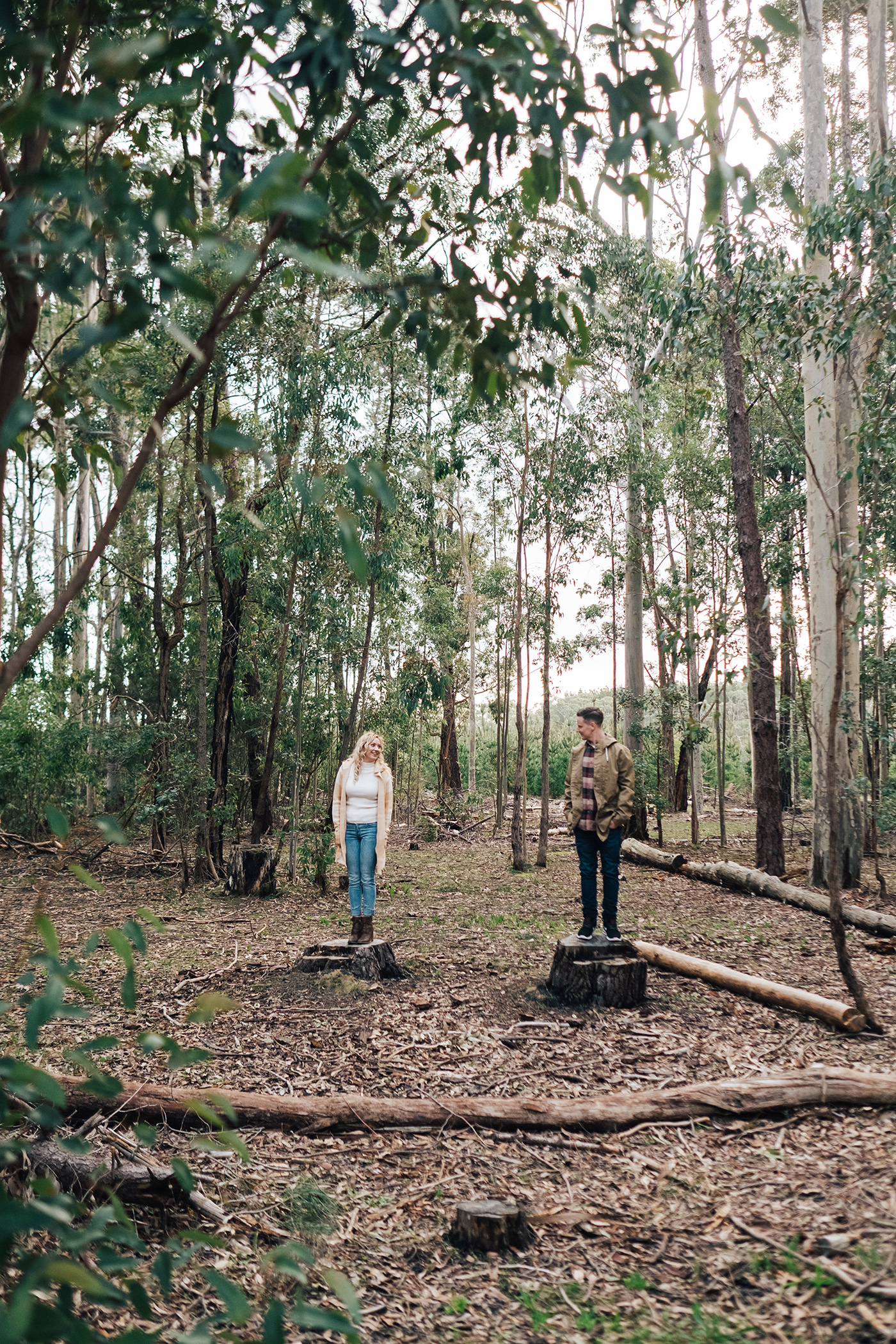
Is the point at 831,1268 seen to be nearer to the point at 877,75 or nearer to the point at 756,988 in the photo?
the point at 756,988

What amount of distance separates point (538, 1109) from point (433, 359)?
359 centimetres

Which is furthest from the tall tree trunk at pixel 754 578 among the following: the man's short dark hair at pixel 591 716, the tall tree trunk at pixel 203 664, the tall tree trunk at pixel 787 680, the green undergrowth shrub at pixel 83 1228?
the green undergrowth shrub at pixel 83 1228

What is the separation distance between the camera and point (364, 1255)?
3.18 m

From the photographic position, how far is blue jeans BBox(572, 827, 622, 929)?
669 centimetres

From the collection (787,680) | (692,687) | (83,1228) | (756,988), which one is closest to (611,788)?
(756,988)

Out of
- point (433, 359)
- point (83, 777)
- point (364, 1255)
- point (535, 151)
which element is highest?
point (535, 151)

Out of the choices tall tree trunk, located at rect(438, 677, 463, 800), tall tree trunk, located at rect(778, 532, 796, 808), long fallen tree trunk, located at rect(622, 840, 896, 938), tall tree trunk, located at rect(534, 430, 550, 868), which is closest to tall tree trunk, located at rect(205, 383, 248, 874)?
tall tree trunk, located at rect(534, 430, 550, 868)

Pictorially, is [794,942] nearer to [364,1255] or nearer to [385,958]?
[385,958]

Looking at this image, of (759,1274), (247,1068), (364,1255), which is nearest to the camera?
(759,1274)

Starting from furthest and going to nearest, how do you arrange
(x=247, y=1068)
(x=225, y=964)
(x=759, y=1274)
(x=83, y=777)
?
(x=83, y=777), (x=225, y=964), (x=247, y=1068), (x=759, y=1274)

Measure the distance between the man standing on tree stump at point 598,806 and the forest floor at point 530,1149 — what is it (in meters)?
0.70

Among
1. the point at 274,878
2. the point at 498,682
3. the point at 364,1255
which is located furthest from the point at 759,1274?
the point at 498,682

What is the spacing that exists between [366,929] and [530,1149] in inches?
123

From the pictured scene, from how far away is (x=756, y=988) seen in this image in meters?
6.04
